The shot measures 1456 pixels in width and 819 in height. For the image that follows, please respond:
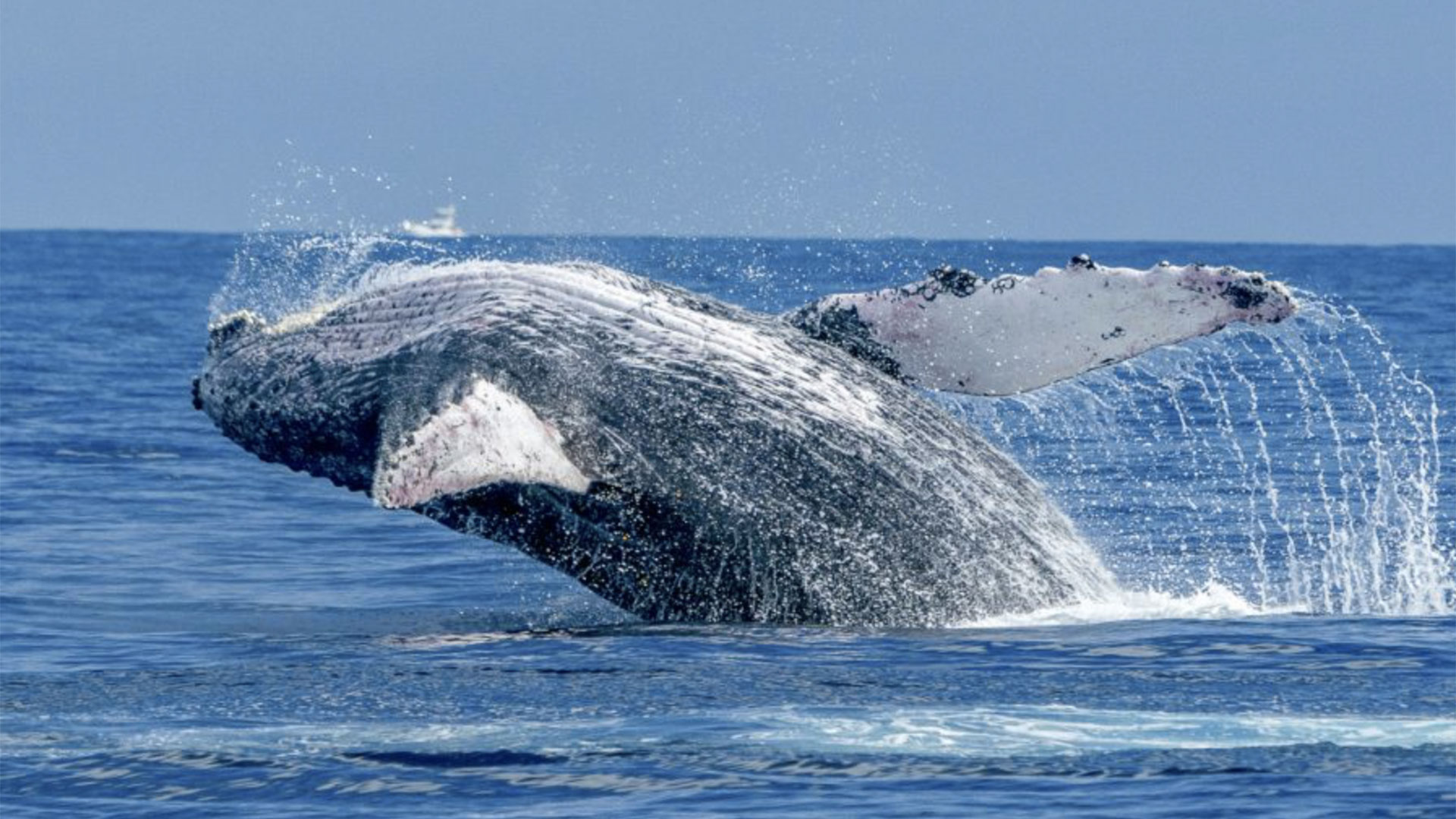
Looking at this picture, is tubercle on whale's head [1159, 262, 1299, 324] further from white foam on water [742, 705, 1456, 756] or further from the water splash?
white foam on water [742, 705, 1456, 756]

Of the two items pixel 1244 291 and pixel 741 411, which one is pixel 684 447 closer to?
pixel 741 411

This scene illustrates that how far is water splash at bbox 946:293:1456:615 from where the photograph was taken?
495 inches

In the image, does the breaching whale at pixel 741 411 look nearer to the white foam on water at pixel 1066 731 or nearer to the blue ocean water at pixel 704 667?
the blue ocean water at pixel 704 667

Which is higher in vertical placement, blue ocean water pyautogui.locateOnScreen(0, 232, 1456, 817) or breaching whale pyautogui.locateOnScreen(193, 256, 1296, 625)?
breaching whale pyautogui.locateOnScreen(193, 256, 1296, 625)

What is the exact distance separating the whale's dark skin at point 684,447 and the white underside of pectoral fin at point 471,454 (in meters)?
0.31

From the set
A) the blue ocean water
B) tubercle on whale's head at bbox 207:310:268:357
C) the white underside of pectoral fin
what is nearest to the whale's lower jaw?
the blue ocean water

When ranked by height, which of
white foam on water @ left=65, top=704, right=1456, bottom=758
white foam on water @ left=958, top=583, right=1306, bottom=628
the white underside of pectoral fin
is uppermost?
the white underside of pectoral fin

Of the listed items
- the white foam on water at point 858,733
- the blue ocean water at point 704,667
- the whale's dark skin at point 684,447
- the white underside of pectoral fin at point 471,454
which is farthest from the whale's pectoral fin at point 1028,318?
the white foam on water at point 858,733

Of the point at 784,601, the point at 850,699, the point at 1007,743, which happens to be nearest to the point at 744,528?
the point at 784,601

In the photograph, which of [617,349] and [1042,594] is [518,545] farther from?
[1042,594]

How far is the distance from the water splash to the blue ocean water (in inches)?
2.3

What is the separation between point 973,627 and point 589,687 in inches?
88.2

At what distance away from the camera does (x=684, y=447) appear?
36.9ft

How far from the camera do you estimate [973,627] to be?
1139cm
